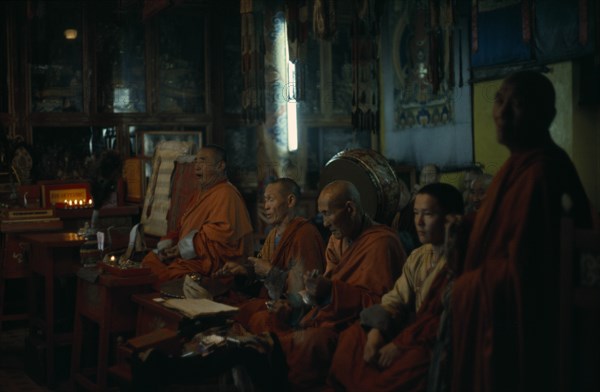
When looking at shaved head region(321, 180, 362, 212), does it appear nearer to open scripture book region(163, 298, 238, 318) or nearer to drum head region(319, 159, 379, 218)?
drum head region(319, 159, 379, 218)

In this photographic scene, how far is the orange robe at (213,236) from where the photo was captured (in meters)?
5.47

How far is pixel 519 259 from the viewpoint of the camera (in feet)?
8.52

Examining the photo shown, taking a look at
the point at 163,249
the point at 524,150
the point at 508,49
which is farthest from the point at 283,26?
the point at 524,150

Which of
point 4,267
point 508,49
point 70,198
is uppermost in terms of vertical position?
point 508,49

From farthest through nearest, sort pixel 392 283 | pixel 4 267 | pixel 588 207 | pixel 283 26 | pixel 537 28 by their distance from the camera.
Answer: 1. pixel 283 26
2. pixel 537 28
3. pixel 4 267
4. pixel 392 283
5. pixel 588 207

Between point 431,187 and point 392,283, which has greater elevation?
point 431,187

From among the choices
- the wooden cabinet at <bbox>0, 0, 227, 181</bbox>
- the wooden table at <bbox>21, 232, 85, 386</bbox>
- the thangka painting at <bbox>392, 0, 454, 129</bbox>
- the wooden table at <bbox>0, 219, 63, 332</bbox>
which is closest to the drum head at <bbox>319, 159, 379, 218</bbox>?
the wooden table at <bbox>21, 232, 85, 386</bbox>

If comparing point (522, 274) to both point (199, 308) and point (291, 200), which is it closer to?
point (199, 308)

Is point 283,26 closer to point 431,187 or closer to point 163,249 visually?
point 163,249

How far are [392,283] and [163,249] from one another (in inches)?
100

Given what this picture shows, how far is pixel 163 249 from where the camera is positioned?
5793 mm

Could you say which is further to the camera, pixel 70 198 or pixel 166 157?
pixel 70 198

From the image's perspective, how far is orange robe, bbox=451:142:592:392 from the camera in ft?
8.54

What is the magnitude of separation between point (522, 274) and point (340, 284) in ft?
3.78
